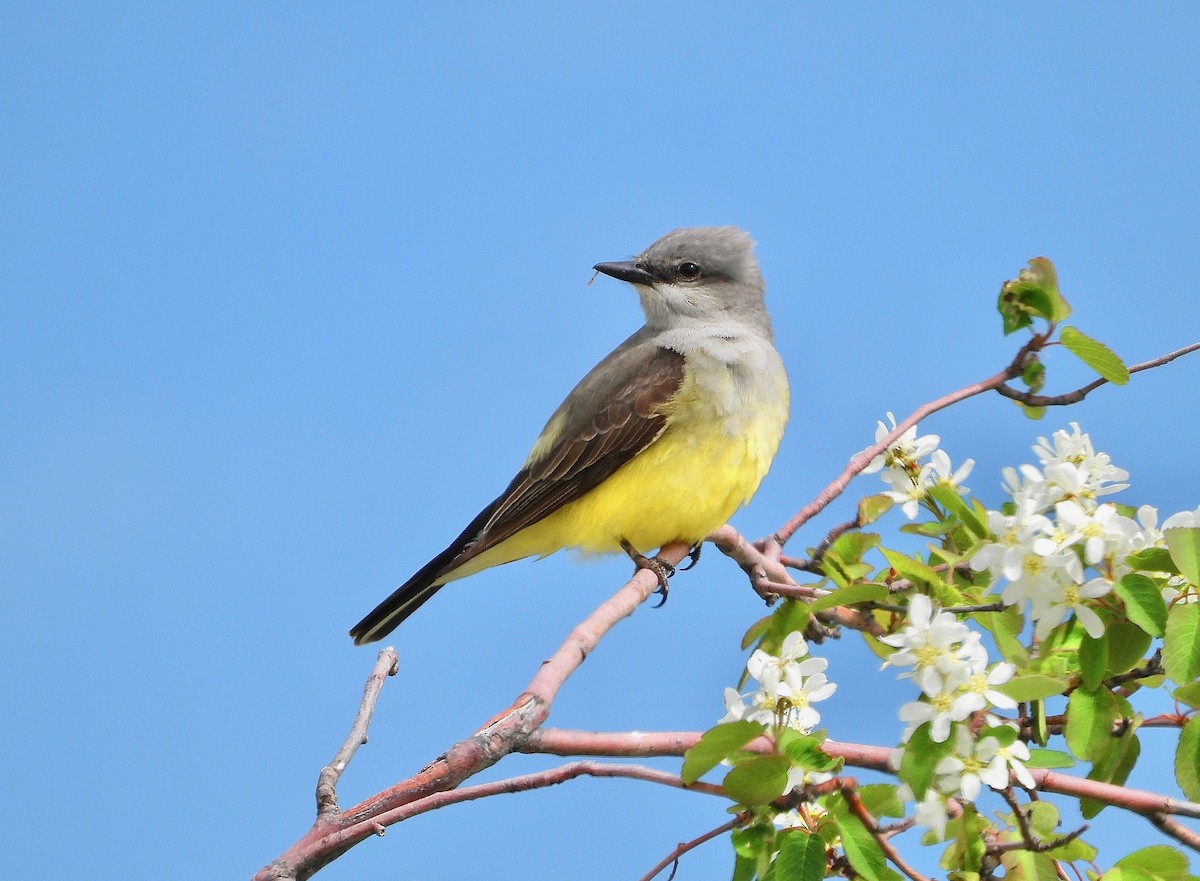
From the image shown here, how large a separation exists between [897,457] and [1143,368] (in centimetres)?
51

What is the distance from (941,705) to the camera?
1.61 m

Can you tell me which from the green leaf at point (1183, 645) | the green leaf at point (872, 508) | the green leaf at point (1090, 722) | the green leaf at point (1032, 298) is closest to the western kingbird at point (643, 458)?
the green leaf at point (872, 508)

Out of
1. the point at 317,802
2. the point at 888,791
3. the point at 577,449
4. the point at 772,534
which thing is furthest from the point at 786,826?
the point at 577,449

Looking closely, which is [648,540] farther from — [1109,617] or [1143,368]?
[1109,617]

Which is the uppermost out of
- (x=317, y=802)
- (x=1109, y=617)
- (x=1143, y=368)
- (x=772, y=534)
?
(x=772, y=534)

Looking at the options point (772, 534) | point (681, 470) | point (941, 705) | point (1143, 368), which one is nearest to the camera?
point (941, 705)

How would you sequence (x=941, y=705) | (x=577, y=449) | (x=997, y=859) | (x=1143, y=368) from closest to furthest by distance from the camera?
(x=941, y=705) < (x=997, y=859) < (x=1143, y=368) < (x=577, y=449)

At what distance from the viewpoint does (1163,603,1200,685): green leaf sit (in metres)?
1.63

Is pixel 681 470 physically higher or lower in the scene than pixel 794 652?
higher

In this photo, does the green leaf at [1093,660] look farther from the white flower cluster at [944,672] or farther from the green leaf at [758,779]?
the green leaf at [758,779]

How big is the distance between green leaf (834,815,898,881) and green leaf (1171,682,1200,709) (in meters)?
0.49

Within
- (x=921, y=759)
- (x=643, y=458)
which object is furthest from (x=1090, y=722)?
(x=643, y=458)

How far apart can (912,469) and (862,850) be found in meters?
0.94

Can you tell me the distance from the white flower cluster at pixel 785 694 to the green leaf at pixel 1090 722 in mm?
357
